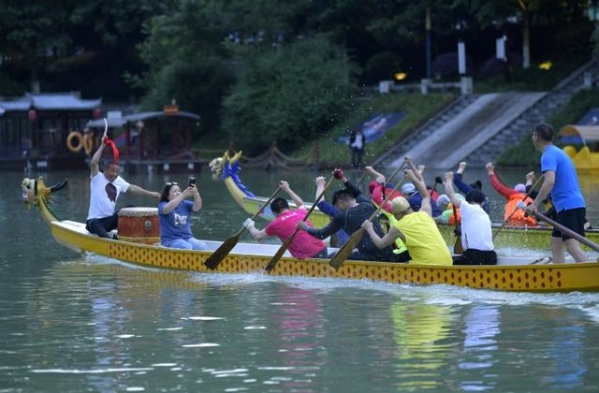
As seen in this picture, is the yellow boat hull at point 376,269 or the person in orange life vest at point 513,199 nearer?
the yellow boat hull at point 376,269

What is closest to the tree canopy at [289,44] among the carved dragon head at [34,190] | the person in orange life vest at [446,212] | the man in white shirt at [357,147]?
the man in white shirt at [357,147]

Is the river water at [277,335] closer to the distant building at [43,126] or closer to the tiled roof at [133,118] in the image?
the tiled roof at [133,118]

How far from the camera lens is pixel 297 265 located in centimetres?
1933

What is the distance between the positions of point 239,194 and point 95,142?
30.0m

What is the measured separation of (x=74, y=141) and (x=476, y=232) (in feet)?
146

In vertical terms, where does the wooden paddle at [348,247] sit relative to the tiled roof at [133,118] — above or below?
below

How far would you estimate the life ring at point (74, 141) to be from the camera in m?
59.2

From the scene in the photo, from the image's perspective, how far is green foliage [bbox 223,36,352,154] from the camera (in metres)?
56.4

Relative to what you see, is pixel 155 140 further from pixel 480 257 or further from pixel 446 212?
pixel 480 257

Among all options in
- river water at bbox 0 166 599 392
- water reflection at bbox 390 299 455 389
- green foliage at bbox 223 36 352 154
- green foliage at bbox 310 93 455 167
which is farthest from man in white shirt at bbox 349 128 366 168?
water reflection at bbox 390 299 455 389

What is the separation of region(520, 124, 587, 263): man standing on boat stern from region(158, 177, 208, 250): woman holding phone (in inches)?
223

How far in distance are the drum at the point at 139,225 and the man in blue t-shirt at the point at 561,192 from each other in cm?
710

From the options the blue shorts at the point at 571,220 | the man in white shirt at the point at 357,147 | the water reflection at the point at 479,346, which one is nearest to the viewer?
the water reflection at the point at 479,346

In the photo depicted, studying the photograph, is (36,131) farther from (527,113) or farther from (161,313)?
(161,313)
